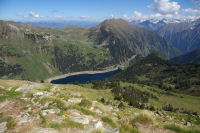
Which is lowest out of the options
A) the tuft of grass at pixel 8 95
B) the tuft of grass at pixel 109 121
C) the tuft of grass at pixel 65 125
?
the tuft of grass at pixel 8 95

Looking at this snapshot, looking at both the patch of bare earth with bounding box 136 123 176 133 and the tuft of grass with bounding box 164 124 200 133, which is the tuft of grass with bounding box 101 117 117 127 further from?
the tuft of grass with bounding box 164 124 200 133

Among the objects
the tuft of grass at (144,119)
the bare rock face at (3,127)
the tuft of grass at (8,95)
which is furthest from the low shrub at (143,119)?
the tuft of grass at (8,95)

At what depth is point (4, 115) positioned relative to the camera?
38.0 ft

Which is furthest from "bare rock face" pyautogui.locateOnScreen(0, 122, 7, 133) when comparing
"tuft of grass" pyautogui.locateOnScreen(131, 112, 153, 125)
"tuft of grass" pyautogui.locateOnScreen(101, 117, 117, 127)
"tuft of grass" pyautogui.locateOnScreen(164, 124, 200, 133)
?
A: "tuft of grass" pyautogui.locateOnScreen(164, 124, 200, 133)

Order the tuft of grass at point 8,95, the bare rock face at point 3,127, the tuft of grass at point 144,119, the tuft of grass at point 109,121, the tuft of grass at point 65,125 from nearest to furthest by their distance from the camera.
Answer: the bare rock face at point 3,127
the tuft of grass at point 65,125
the tuft of grass at point 144,119
the tuft of grass at point 109,121
the tuft of grass at point 8,95

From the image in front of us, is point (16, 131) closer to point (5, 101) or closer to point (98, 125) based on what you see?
point (98, 125)

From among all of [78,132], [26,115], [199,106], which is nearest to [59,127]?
[78,132]

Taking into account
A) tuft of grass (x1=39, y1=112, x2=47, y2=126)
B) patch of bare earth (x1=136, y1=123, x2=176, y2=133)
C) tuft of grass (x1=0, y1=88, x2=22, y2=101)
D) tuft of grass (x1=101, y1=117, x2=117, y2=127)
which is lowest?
tuft of grass (x1=0, y1=88, x2=22, y2=101)

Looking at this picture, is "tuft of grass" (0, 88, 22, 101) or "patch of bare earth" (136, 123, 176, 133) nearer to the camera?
"patch of bare earth" (136, 123, 176, 133)

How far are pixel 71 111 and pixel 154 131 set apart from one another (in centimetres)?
809

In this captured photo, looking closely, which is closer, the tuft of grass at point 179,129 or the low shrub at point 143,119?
the tuft of grass at point 179,129

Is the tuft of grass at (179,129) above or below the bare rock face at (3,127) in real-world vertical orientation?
above

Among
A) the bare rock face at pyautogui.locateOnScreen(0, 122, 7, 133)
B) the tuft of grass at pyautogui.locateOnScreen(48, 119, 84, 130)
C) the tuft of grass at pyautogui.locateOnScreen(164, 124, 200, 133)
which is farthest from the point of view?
the tuft of grass at pyautogui.locateOnScreen(48, 119, 84, 130)

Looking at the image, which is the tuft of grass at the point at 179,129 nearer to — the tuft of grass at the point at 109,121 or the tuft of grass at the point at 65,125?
the tuft of grass at the point at 109,121
